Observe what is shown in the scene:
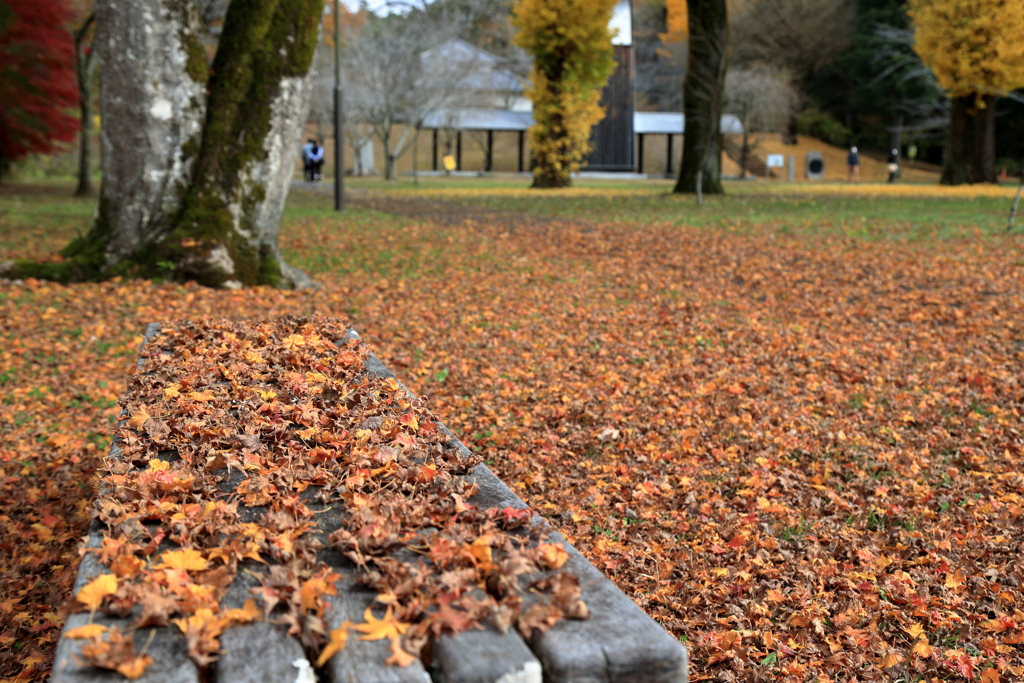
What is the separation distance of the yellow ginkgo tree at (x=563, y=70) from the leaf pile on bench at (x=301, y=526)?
26.6 m

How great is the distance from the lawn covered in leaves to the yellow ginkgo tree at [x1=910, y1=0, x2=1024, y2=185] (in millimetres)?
16762

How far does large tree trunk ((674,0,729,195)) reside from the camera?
74.9 ft

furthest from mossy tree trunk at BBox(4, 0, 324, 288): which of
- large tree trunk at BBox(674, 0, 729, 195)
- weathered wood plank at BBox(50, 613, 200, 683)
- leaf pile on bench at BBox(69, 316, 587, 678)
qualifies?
large tree trunk at BBox(674, 0, 729, 195)

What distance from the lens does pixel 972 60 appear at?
27047 mm

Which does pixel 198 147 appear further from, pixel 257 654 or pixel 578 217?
pixel 578 217

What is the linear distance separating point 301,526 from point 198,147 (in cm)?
850

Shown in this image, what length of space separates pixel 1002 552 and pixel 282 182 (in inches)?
322

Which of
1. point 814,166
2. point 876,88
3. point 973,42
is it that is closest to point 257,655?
point 973,42

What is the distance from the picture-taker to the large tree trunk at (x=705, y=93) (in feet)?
74.9

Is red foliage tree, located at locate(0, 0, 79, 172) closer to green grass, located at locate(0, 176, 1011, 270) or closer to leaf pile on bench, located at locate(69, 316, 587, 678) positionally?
green grass, located at locate(0, 176, 1011, 270)

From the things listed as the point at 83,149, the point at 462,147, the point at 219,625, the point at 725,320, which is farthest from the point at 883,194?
the point at 462,147

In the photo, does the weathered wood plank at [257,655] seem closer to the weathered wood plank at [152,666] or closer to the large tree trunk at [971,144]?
the weathered wood plank at [152,666]

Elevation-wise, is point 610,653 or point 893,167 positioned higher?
point 893,167

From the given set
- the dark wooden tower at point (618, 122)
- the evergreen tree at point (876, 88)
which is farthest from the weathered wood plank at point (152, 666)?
the dark wooden tower at point (618, 122)
